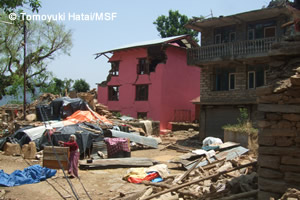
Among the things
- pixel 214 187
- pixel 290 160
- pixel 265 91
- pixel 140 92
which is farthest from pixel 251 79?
pixel 290 160

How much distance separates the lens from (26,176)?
10664mm

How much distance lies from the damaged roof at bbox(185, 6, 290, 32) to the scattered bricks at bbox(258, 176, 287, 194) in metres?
15.0

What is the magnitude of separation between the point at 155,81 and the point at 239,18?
33.1ft

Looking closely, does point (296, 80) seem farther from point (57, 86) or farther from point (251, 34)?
point (57, 86)

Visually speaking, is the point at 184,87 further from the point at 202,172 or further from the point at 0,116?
the point at 202,172

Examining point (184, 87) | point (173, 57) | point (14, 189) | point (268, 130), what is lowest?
point (14, 189)

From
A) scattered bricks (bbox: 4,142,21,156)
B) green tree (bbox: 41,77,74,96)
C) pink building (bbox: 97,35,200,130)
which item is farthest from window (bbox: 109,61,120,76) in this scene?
scattered bricks (bbox: 4,142,21,156)

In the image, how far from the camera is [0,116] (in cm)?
2648

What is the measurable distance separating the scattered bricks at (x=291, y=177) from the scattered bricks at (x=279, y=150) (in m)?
0.36

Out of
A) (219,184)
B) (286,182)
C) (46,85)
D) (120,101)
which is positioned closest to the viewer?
(286,182)

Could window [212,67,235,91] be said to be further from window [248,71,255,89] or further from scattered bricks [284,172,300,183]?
scattered bricks [284,172,300,183]

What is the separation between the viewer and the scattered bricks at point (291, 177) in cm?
543

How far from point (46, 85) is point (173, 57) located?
18948 mm

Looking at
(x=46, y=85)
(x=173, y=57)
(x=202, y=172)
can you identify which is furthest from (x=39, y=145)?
(x=46, y=85)
